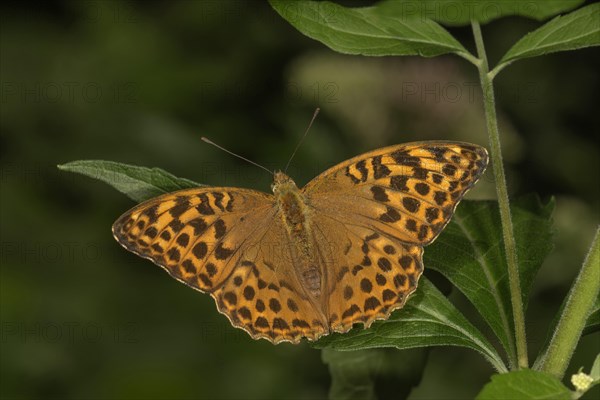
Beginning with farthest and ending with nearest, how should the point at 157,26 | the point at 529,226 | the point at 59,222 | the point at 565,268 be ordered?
the point at 157,26
the point at 59,222
the point at 565,268
the point at 529,226

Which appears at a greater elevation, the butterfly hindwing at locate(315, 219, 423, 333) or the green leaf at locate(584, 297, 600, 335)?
the green leaf at locate(584, 297, 600, 335)

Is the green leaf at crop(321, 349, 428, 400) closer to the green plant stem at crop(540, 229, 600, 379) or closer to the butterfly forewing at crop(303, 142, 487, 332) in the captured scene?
the butterfly forewing at crop(303, 142, 487, 332)

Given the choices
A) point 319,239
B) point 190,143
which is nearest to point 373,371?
point 319,239

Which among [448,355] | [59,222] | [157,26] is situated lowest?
[59,222]

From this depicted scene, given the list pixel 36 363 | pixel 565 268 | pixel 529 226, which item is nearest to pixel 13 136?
pixel 36 363

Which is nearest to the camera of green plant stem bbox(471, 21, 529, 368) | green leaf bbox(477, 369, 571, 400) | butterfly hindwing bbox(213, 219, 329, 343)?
green leaf bbox(477, 369, 571, 400)

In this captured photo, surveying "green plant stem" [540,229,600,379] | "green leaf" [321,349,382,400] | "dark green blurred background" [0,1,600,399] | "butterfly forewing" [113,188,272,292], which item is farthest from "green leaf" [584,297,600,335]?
"dark green blurred background" [0,1,600,399]

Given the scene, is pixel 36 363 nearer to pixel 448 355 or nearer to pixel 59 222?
pixel 59 222
